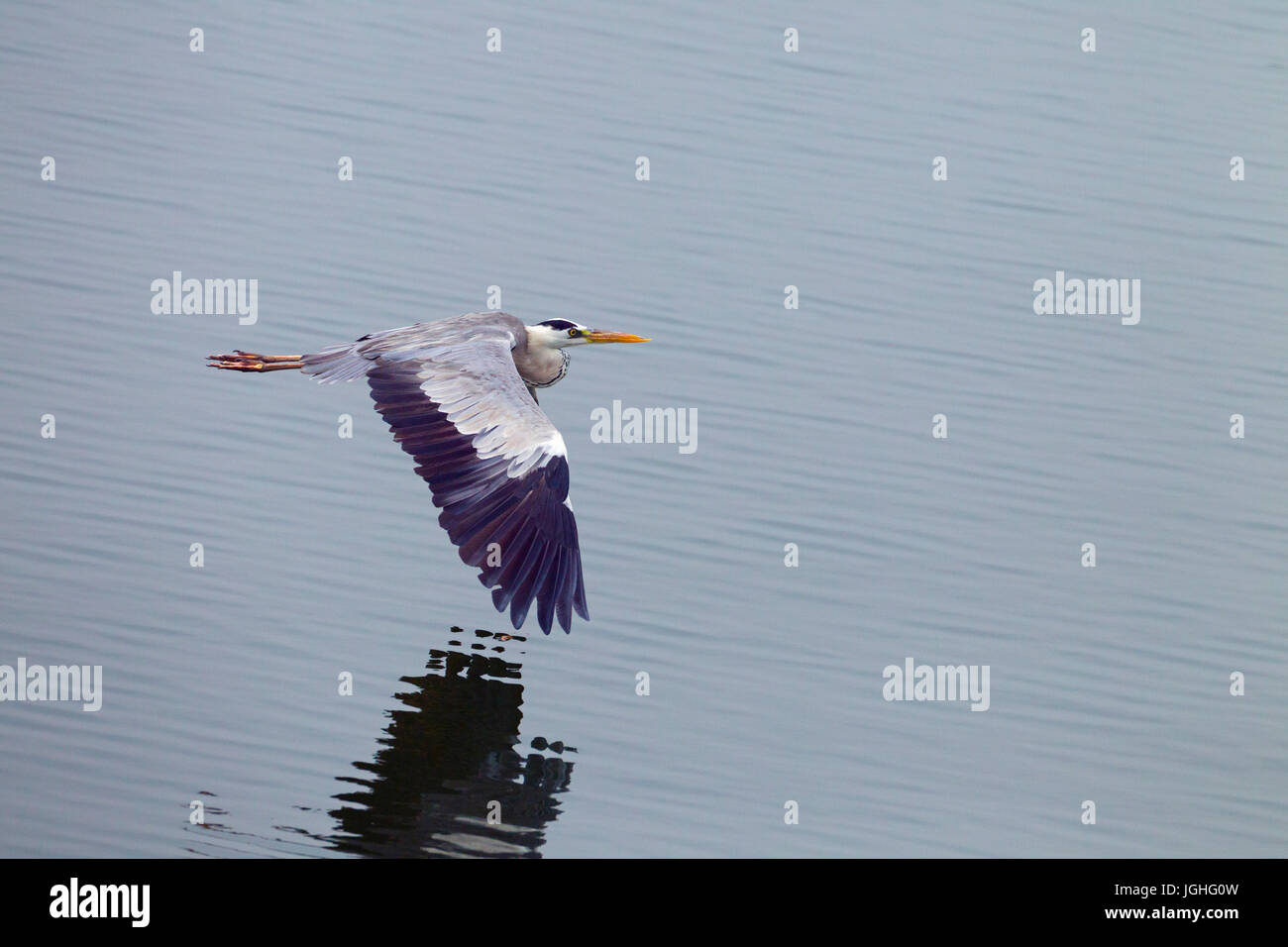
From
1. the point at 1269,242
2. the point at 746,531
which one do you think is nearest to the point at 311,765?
the point at 746,531

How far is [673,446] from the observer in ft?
62.7

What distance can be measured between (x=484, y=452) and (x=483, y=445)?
8cm

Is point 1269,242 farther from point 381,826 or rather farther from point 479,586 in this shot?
point 381,826

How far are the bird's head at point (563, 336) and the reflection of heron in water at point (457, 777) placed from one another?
12.9ft

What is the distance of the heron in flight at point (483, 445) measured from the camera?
1372 centimetres

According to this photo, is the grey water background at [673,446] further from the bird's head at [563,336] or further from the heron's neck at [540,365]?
the bird's head at [563,336]

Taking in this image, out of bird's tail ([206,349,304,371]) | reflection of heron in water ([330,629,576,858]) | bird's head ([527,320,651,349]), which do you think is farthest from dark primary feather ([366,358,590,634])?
bird's head ([527,320,651,349])

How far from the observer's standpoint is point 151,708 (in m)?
13.2

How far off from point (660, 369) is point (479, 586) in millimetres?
5344
